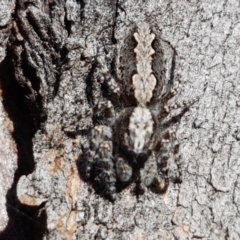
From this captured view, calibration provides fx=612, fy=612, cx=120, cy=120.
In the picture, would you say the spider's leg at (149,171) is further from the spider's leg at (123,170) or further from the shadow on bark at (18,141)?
the shadow on bark at (18,141)

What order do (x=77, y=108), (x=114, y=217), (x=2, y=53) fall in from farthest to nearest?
(x=2, y=53) < (x=77, y=108) < (x=114, y=217)

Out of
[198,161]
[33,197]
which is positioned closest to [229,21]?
[198,161]

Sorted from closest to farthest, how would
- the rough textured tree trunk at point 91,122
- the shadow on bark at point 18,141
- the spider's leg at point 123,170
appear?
the rough textured tree trunk at point 91,122
the spider's leg at point 123,170
the shadow on bark at point 18,141

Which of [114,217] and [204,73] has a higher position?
[204,73]

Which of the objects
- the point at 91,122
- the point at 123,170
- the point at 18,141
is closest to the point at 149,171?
the point at 123,170

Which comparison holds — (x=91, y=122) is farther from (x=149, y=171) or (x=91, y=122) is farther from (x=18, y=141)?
(x=18, y=141)

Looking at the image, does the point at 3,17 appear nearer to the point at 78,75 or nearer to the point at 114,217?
the point at 78,75

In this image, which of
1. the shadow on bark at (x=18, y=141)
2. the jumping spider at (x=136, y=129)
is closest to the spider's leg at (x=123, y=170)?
the jumping spider at (x=136, y=129)
